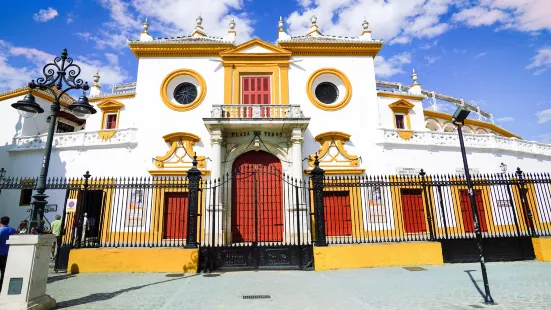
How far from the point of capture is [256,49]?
634 inches

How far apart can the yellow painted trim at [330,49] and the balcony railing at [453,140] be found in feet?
16.0

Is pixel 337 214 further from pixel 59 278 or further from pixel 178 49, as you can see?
pixel 178 49

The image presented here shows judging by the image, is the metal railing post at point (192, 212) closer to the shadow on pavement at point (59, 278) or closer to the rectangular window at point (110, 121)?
the shadow on pavement at point (59, 278)

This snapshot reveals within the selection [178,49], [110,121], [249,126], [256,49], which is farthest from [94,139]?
[256,49]

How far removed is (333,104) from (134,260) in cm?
1200

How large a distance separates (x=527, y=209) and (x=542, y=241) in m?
1.03

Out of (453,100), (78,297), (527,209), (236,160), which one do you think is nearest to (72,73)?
(78,297)

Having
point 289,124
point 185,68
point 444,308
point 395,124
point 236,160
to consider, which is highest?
point 185,68

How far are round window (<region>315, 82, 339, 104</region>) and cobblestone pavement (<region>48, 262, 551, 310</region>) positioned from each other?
10.2 metres

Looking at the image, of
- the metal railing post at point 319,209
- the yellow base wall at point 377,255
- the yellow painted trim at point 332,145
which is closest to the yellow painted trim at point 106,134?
the yellow painted trim at point 332,145

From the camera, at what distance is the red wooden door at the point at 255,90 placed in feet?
51.3

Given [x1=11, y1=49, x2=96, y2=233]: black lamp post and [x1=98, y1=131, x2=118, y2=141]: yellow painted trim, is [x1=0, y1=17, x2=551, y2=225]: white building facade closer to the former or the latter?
[x1=98, y1=131, x2=118, y2=141]: yellow painted trim

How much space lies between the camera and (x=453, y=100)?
86.7 ft

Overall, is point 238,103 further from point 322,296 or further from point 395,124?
point 322,296
